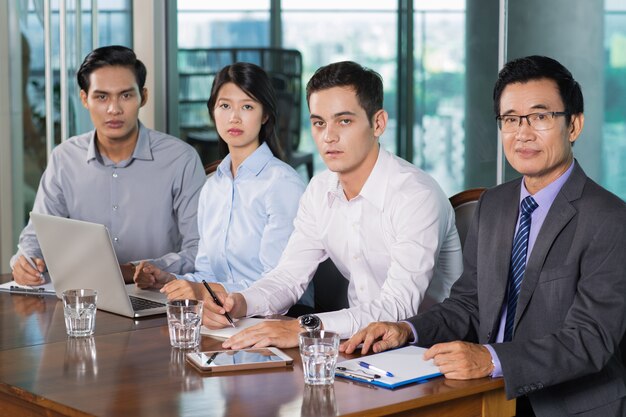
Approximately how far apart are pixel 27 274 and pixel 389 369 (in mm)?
1457

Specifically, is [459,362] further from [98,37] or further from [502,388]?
[98,37]

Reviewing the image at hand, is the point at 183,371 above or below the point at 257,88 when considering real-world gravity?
Answer: below

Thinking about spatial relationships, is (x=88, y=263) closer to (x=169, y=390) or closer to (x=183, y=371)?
(x=183, y=371)

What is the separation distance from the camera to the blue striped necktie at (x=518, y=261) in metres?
2.29

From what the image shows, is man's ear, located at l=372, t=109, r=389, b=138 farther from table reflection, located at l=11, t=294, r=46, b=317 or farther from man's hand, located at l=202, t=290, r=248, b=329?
table reflection, located at l=11, t=294, r=46, b=317

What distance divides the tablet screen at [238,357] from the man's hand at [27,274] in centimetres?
108

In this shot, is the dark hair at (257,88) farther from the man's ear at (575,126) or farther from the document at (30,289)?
the man's ear at (575,126)

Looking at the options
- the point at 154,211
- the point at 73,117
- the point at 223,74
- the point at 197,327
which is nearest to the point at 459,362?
the point at 197,327

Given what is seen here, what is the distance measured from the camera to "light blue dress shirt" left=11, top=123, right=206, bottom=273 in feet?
11.8

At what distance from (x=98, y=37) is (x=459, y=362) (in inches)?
134

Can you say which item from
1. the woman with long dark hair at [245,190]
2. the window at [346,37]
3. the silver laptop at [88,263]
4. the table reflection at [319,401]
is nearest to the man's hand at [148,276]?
the silver laptop at [88,263]

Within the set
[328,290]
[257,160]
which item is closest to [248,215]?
[257,160]

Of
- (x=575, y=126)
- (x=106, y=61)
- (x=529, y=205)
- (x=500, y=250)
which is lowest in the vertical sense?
(x=500, y=250)

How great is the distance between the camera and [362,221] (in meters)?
2.74
